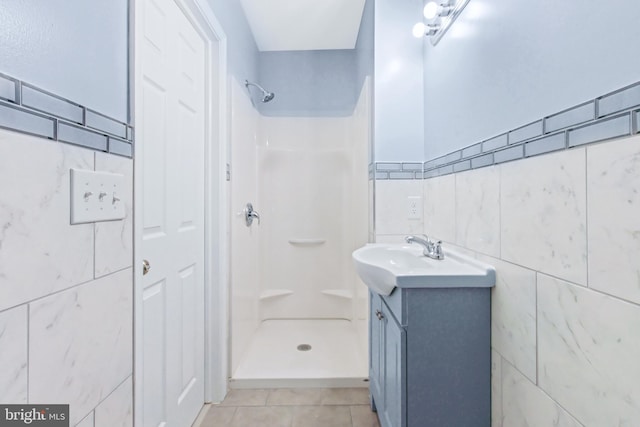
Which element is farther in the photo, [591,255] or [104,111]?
[104,111]

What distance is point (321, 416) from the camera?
153cm

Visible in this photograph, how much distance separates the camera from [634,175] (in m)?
0.53

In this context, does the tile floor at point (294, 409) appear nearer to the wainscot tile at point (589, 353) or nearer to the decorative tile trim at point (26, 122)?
the wainscot tile at point (589, 353)

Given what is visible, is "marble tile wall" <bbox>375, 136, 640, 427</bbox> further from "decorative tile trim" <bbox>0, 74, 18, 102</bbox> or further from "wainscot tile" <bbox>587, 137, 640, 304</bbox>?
"decorative tile trim" <bbox>0, 74, 18, 102</bbox>

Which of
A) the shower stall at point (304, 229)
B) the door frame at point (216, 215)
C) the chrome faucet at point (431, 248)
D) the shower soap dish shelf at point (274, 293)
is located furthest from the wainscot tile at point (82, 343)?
the shower soap dish shelf at point (274, 293)

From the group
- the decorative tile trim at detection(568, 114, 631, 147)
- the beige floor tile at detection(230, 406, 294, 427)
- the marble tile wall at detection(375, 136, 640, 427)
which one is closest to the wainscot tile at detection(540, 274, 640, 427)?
the marble tile wall at detection(375, 136, 640, 427)

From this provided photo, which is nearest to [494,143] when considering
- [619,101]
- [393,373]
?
[619,101]

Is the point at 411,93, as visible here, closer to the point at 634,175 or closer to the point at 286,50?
the point at 634,175

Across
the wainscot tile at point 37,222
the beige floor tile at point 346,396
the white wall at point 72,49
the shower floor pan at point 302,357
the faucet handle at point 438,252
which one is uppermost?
the white wall at point 72,49

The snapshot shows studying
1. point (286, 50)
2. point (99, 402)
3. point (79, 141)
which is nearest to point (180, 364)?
point (99, 402)

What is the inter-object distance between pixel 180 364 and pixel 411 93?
1.79 metres

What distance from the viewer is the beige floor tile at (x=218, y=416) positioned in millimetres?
1474

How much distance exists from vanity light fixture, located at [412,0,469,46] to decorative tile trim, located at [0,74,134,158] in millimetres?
1336

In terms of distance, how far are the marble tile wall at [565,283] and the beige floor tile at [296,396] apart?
1.00m
